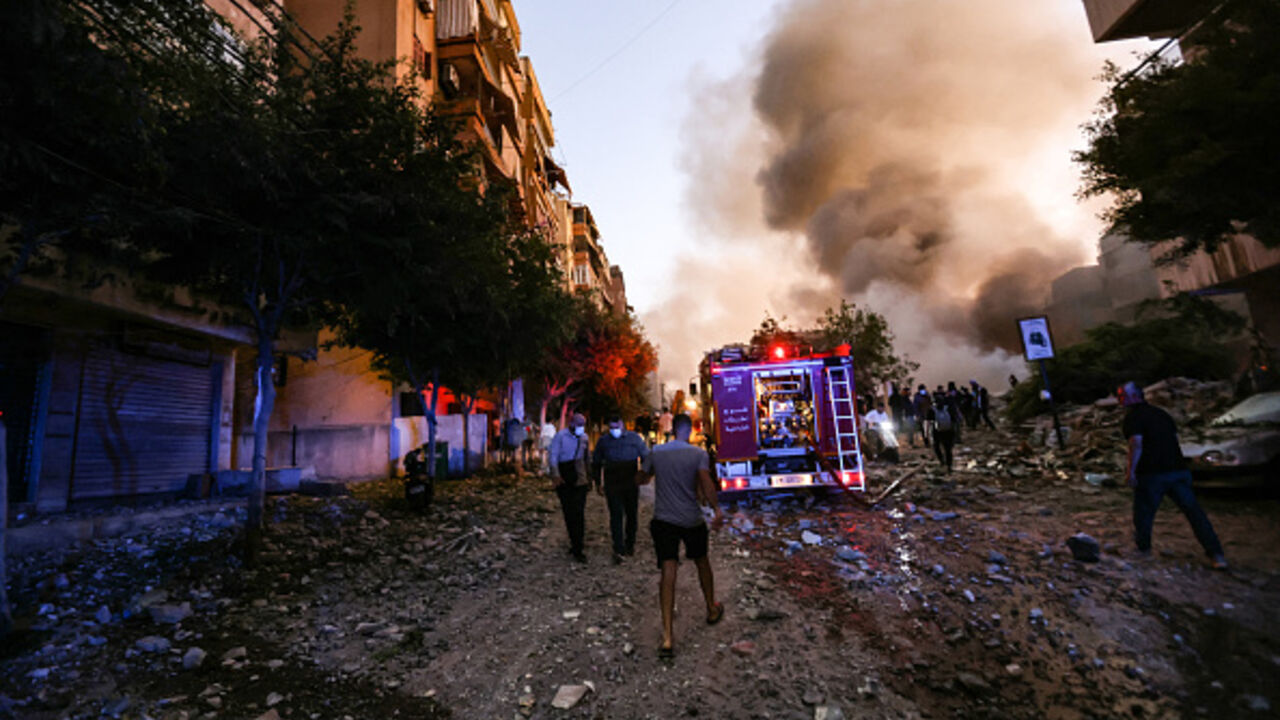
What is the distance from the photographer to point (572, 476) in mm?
7336

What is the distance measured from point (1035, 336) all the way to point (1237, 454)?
535 centimetres

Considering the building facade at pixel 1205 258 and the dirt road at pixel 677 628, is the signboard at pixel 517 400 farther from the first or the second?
the building facade at pixel 1205 258

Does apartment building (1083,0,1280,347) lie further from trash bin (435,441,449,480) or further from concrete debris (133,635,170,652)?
concrete debris (133,635,170,652)

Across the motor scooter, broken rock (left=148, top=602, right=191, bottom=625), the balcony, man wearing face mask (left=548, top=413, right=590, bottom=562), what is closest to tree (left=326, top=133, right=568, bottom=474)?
the motor scooter

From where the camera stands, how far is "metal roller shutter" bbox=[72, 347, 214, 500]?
969cm

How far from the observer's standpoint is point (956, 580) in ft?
18.6

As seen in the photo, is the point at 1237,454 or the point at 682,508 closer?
the point at 682,508

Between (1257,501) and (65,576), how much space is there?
48.1 feet

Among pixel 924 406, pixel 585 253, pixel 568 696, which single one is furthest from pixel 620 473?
pixel 585 253

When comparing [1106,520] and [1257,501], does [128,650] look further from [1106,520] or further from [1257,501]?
[1257,501]

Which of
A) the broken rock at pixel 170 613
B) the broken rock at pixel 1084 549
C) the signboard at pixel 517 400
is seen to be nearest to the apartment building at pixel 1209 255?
the broken rock at pixel 1084 549

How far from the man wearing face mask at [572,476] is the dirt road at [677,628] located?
43cm

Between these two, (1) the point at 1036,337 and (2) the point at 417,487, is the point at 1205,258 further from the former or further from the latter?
(2) the point at 417,487

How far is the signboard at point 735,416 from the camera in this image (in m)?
10.6
